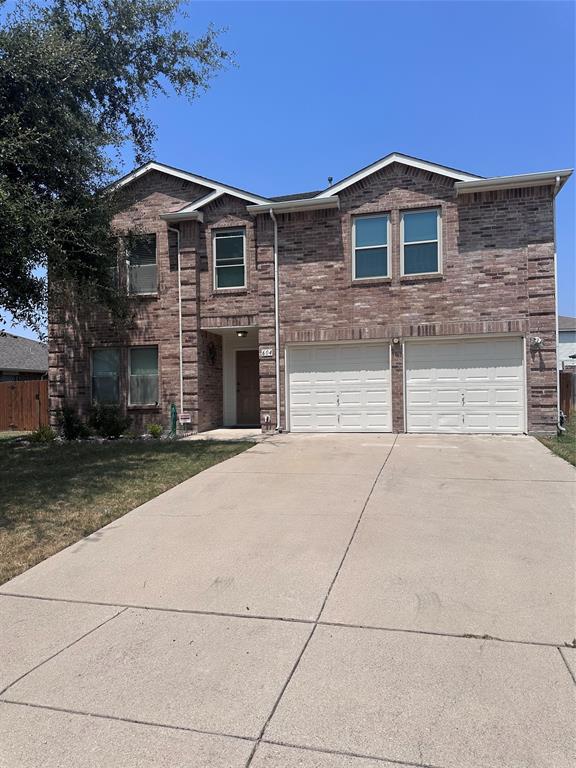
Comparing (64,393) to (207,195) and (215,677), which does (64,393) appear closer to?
(207,195)

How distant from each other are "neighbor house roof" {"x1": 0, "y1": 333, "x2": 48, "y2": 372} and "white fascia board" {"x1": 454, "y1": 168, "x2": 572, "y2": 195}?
908 inches

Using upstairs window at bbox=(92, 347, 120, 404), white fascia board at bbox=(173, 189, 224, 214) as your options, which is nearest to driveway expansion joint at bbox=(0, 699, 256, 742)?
upstairs window at bbox=(92, 347, 120, 404)

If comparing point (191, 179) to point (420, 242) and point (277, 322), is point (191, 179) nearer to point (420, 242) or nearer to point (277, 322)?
point (277, 322)

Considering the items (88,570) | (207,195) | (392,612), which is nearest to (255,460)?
(88,570)

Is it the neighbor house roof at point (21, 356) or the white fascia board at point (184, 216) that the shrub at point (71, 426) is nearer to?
the white fascia board at point (184, 216)

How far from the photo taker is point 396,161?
42.1 feet

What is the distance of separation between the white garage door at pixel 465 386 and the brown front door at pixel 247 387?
491 centimetres

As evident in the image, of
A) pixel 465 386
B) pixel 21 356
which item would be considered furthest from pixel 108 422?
pixel 21 356

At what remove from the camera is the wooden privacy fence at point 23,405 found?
57.4ft

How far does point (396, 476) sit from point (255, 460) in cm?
280

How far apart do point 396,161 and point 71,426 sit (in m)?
10.9

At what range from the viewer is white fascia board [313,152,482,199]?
1236 cm

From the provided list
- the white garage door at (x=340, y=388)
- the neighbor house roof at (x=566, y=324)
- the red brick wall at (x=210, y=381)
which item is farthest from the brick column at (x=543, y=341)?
the neighbor house roof at (x=566, y=324)

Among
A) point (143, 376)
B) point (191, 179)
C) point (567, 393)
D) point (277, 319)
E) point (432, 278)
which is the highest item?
point (191, 179)
